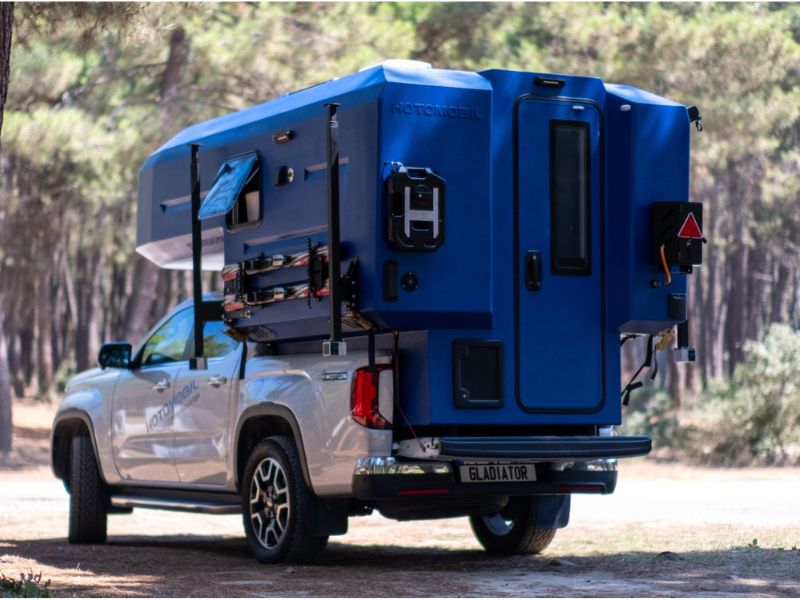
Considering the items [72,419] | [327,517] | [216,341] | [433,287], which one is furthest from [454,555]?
[72,419]

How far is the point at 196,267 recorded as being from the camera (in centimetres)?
1043

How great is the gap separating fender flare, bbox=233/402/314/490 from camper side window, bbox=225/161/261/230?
124cm

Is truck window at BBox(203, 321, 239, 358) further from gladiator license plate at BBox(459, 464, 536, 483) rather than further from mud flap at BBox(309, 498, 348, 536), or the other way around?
gladiator license plate at BBox(459, 464, 536, 483)

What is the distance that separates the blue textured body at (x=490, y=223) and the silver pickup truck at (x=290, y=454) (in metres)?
0.24

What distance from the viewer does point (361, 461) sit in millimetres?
9039

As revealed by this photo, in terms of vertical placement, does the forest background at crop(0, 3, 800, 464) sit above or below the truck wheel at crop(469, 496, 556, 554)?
above

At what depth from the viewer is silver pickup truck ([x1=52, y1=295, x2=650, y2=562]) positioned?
9.11m

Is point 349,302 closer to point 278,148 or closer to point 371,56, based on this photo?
point 278,148

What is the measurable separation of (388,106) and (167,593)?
3.11 metres

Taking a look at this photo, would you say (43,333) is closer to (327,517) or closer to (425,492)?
(327,517)

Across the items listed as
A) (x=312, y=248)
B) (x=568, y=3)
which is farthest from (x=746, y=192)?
(x=312, y=248)

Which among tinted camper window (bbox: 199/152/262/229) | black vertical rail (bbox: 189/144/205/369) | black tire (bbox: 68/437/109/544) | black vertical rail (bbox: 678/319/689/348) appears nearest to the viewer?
tinted camper window (bbox: 199/152/262/229)

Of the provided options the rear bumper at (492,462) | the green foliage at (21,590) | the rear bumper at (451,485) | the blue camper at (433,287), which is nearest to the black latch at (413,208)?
the blue camper at (433,287)

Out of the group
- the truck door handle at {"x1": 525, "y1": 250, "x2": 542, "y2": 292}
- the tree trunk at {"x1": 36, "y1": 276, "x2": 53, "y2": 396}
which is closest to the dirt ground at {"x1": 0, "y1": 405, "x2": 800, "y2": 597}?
the truck door handle at {"x1": 525, "y1": 250, "x2": 542, "y2": 292}
